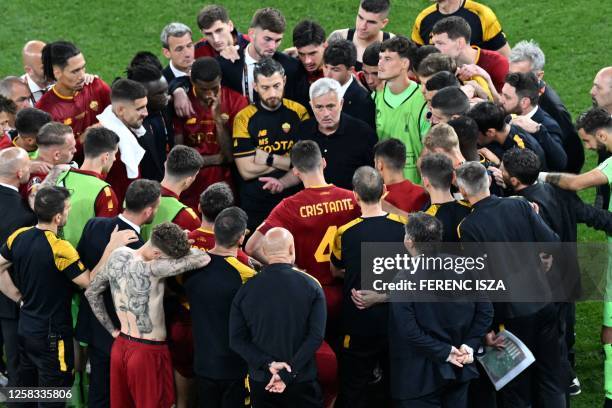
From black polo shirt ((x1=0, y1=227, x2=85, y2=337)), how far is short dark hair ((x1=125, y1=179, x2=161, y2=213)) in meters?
0.52

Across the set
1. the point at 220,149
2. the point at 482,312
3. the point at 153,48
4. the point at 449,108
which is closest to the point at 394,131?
the point at 449,108

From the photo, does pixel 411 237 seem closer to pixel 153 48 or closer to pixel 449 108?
pixel 449 108

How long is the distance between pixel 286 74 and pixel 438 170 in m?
2.60

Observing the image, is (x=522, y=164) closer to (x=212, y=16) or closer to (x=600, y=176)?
(x=600, y=176)

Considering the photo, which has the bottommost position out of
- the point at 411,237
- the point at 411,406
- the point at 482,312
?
the point at 411,406

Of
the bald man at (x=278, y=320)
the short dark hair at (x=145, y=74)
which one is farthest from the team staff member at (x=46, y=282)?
the short dark hair at (x=145, y=74)

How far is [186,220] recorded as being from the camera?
700cm

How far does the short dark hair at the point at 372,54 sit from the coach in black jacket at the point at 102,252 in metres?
2.61

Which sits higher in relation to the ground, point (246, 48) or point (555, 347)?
point (246, 48)

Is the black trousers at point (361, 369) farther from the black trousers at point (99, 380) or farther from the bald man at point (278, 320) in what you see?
the black trousers at point (99, 380)

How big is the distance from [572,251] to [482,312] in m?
1.25

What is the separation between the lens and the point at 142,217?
6.67m

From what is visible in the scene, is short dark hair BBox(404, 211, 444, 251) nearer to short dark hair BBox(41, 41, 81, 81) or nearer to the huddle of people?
the huddle of people

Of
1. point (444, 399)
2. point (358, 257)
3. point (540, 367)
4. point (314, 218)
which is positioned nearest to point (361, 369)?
point (444, 399)
